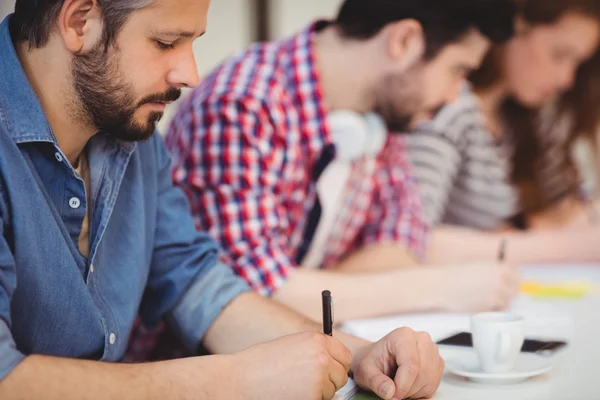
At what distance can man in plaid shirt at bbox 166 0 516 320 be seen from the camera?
151 centimetres

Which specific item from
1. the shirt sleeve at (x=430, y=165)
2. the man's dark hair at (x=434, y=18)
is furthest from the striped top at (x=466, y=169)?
the man's dark hair at (x=434, y=18)

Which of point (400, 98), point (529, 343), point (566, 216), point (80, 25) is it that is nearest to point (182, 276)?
point (80, 25)

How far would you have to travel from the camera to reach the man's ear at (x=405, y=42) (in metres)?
1.73

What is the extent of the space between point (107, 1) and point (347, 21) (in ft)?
2.77

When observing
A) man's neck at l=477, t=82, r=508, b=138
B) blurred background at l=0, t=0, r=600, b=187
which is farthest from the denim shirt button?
blurred background at l=0, t=0, r=600, b=187

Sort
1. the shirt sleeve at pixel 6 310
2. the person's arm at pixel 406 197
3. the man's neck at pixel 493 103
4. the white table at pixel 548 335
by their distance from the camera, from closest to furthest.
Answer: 1. the shirt sleeve at pixel 6 310
2. the white table at pixel 548 335
3. the person's arm at pixel 406 197
4. the man's neck at pixel 493 103

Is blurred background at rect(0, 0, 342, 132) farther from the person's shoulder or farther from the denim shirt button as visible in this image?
the denim shirt button

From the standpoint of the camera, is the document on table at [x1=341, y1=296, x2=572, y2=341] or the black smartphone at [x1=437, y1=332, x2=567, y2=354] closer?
the black smartphone at [x1=437, y1=332, x2=567, y2=354]

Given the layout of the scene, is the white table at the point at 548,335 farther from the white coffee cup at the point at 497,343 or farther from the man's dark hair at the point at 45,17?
the man's dark hair at the point at 45,17

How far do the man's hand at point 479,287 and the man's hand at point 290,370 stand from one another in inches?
25.3

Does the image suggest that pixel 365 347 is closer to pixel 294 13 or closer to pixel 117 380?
pixel 117 380

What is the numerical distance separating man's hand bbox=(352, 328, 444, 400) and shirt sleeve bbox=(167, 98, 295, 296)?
464mm

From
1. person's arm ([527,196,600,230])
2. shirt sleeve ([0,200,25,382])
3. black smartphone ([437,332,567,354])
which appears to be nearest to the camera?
shirt sleeve ([0,200,25,382])

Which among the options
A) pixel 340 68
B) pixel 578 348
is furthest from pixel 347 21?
pixel 578 348
